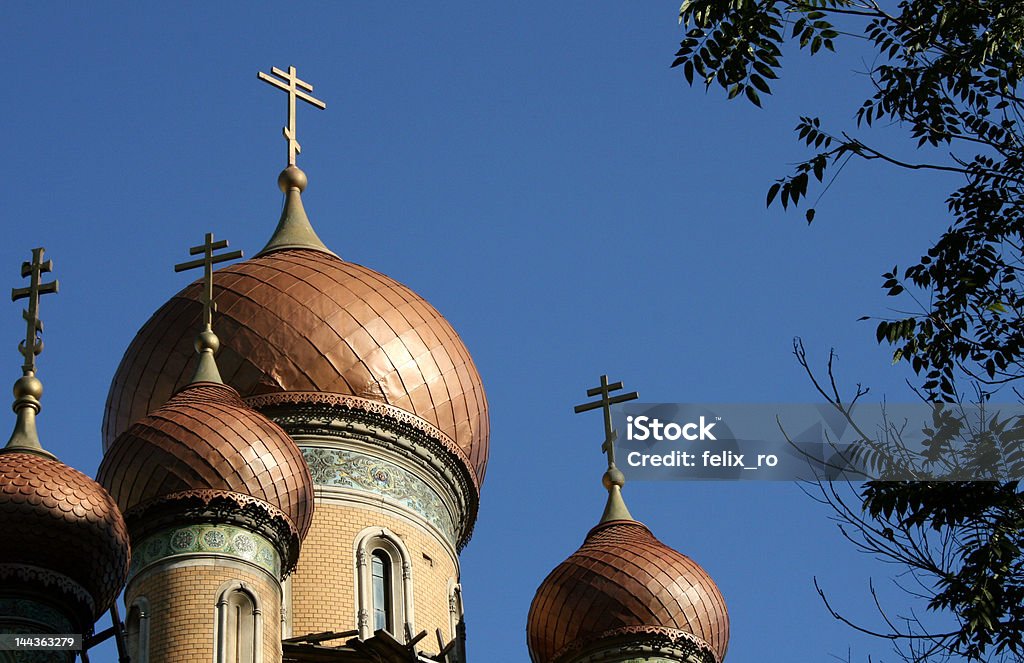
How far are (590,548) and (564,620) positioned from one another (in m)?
0.90

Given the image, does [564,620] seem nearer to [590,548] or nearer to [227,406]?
[590,548]

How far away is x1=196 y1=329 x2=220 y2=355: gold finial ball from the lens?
15820 mm

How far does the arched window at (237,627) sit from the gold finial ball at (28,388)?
2018mm

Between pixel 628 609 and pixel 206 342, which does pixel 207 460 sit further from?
pixel 628 609

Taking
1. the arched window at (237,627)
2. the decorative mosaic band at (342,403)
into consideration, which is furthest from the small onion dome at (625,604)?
the arched window at (237,627)

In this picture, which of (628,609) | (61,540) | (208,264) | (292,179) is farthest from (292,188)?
(61,540)

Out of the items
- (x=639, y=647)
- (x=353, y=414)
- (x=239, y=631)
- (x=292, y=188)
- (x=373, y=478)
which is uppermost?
(x=292, y=188)

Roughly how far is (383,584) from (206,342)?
8.61 ft

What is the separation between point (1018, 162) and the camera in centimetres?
763

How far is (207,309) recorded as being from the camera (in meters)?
16.2

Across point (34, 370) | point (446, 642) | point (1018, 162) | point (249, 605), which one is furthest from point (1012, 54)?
point (446, 642)

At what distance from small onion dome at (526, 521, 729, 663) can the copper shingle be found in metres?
3.33

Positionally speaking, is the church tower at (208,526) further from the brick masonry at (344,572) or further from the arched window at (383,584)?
the arched window at (383,584)
